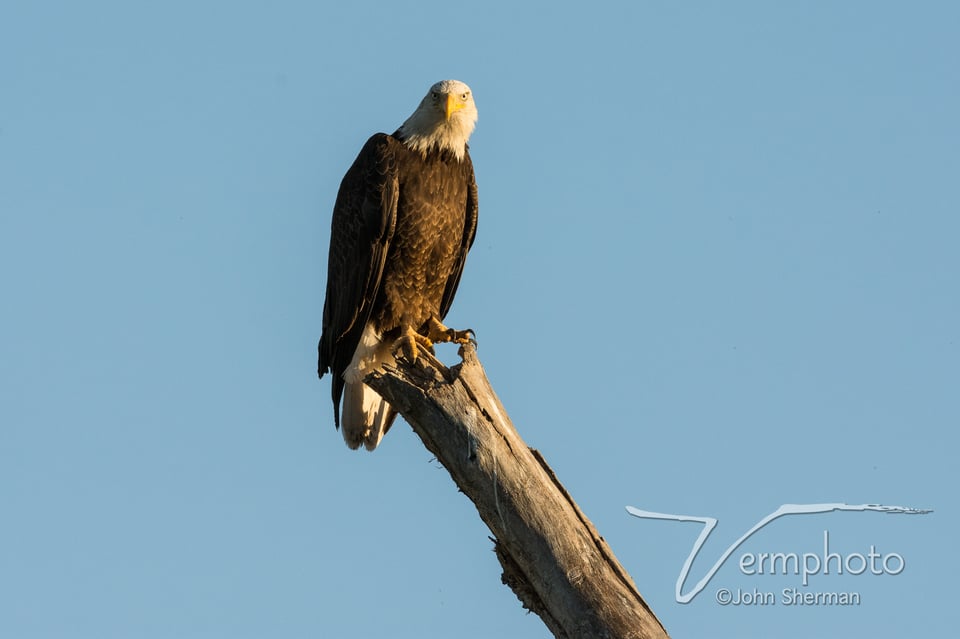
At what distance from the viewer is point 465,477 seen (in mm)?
5277

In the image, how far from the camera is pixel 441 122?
734cm

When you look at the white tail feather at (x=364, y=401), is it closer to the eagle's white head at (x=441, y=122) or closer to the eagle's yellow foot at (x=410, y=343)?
the eagle's yellow foot at (x=410, y=343)

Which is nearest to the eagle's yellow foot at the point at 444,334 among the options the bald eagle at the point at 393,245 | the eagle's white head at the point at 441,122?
the bald eagle at the point at 393,245

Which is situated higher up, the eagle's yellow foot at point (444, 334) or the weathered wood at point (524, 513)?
the eagle's yellow foot at point (444, 334)

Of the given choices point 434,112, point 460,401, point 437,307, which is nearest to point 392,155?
point 434,112

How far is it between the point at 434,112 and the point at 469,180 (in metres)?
0.47

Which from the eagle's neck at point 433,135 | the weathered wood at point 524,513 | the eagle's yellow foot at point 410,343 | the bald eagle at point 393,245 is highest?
the eagle's neck at point 433,135

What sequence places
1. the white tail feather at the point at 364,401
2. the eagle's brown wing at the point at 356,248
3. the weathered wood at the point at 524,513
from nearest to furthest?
the weathered wood at the point at 524,513 < the eagle's brown wing at the point at 356,248 < the white tail feather at the point at 364,401

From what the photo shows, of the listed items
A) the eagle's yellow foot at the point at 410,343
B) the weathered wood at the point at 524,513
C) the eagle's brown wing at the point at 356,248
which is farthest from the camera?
the eagle's brown wing at the point at 356,248

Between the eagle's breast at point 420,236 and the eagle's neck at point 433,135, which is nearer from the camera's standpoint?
the eagle's breast at point 420,236

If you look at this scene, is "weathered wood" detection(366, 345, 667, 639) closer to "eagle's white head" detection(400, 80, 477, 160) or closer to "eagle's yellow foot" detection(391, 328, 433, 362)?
"eagle's yellow foot" detection(391, 328, 433, 362)

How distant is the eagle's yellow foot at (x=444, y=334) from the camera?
6.94m

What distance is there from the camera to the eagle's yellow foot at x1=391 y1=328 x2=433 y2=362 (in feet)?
21.4

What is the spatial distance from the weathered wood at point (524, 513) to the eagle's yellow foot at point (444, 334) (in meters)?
1.29
